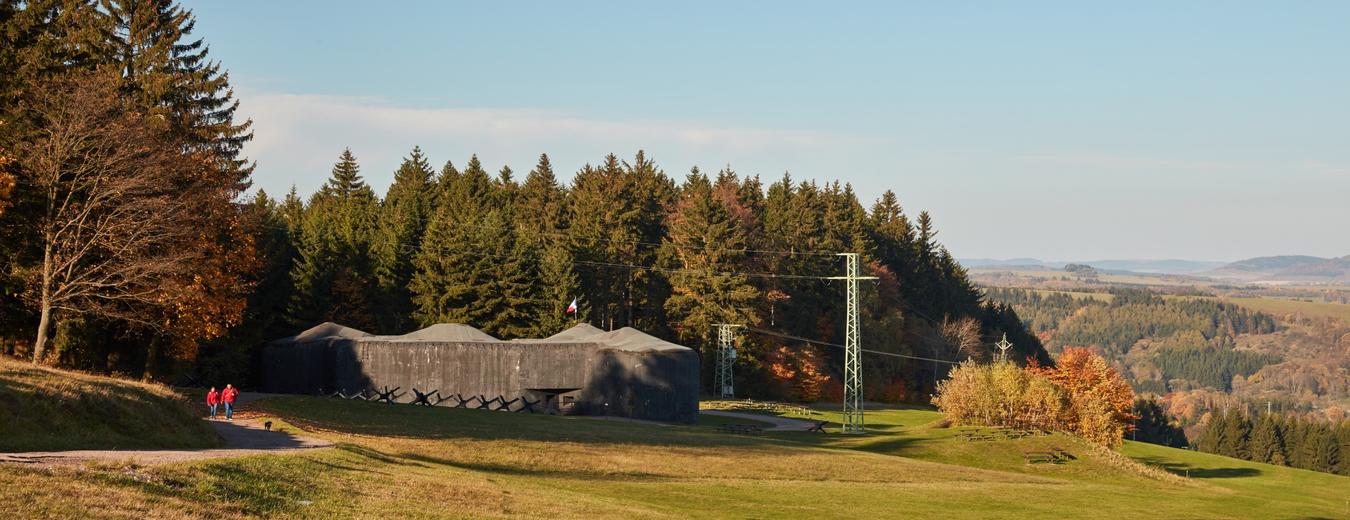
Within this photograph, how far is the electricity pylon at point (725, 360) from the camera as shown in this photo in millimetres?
95625

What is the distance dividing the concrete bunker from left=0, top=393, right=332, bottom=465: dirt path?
65.9 feet

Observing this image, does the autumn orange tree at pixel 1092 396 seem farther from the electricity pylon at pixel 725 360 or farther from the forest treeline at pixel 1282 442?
the forest treeline at pixel 1282 442

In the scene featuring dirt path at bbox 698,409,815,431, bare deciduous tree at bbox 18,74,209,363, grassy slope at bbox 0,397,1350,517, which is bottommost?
dirt path at bbox 698,409,815,431

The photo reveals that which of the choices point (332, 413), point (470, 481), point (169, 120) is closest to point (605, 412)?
point (332, 413)

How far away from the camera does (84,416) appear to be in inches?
1245

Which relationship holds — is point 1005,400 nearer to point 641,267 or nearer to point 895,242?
point 641,267

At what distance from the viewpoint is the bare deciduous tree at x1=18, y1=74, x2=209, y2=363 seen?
4725cm

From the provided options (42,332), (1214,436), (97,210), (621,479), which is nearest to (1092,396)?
(621,479)

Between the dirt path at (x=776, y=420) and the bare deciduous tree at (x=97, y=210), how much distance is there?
105ft

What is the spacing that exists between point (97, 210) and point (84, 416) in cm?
2001

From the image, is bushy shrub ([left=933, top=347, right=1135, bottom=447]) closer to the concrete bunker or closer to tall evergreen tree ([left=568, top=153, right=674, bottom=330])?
the concrete bunker

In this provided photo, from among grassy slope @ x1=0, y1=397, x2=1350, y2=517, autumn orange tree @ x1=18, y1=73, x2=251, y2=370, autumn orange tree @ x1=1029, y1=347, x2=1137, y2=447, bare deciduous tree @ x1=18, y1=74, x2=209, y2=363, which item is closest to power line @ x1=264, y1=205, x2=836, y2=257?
autumn orange tree @ x1=1029, y1=347, x2=1137, y2=447

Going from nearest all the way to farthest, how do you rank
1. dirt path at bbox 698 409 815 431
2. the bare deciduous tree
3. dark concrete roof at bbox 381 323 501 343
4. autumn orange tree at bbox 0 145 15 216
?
autumn orange tree at bbox 0 145 15 216 < the bare deciduous tree < dark concrete roof at bbox 381 323 501 343 < dirt path at bbox 698 409 815 431

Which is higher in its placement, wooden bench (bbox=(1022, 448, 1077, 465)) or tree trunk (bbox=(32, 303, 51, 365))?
tree trunk (bbox=(32, 303, 51, 365))
